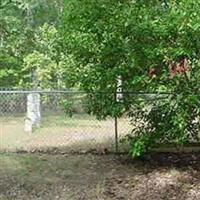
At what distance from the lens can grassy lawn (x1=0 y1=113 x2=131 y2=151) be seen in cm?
990

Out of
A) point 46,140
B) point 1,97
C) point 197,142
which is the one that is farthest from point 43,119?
point 197,142

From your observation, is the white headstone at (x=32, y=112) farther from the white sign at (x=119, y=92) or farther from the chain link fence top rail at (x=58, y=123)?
the white sign at (x=119, y=92)

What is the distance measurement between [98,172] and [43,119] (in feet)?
15.5

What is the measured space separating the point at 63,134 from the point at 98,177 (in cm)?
313

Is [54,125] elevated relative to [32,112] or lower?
lower

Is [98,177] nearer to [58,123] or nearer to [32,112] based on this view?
[58,123]

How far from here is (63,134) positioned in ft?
35.3

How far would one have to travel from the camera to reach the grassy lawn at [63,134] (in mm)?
Answer: 9898

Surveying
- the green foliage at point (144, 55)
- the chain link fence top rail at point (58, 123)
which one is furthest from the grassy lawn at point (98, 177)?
the chain link fence top rail at point (58, 123)

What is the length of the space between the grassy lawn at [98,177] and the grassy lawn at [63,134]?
75 centimetres

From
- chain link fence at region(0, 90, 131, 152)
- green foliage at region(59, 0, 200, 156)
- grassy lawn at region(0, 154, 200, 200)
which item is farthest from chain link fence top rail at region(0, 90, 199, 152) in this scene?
grassy lawn at region(0, 154, 200, 200)

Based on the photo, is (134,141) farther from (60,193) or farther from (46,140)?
(46,140)

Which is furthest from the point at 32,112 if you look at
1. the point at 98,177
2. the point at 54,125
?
the point at 98,177

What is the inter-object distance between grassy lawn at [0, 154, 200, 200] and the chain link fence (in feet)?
2.37
